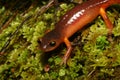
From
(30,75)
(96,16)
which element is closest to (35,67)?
(30,75)

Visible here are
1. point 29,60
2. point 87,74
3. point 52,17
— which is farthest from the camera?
point 52,17

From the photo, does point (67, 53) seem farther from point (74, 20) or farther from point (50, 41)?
point (74, 20)

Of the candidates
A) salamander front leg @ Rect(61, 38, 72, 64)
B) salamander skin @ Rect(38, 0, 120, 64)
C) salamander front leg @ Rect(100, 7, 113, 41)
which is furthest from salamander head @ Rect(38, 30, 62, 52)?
salamander front leg @ Rect(100, 7, 113, 41)

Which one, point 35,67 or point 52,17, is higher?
point 52,17

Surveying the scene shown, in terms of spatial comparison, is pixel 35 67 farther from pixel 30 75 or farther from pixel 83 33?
pixel 83 33

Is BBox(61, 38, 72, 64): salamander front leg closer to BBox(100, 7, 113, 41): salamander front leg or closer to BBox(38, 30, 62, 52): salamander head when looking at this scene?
BBox(38, 30, 62, 52): salamander head

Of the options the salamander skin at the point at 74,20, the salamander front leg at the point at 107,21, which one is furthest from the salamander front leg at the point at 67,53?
the salamander front leg at the point at 107,21
